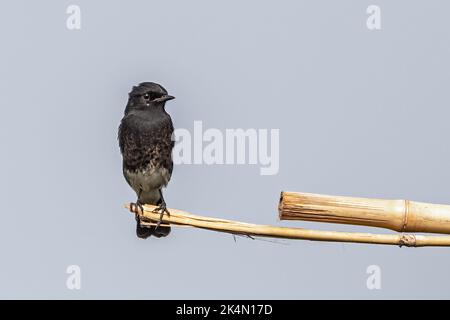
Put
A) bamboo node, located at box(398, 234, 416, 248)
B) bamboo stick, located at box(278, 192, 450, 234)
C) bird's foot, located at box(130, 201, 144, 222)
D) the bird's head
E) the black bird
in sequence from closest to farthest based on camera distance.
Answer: bamboo stick, located at box(278, 192, 450, 234), bamboo node, located at box(398, 234, 416, 248), bird's foot, located at box(130, 201, 144, 222), the bird's head, the black bird

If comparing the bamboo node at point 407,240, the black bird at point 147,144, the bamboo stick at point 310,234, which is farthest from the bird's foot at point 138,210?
the black bird at point 147,144

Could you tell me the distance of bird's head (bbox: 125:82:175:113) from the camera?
8.69 m

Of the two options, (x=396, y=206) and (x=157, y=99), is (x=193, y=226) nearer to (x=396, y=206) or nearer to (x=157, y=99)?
(x=396, y=206)

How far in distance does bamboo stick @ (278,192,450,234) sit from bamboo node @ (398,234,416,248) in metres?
0.04

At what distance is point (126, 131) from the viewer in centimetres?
908

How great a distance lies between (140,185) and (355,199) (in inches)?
214

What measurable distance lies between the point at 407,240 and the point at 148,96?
4978 millimetres

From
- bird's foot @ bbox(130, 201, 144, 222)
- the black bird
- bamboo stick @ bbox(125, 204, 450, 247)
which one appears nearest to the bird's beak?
the black bird

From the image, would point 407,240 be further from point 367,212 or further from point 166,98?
point 166,98

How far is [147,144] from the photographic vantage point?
905 centimetres

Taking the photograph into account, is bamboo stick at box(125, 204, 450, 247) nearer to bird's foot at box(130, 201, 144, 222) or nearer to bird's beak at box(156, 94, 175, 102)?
bird's foot at box(130, 201, 144, 222)

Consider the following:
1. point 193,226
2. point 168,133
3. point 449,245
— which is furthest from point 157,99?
point 449,245

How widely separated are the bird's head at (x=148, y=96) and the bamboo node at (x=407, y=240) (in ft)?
15.8

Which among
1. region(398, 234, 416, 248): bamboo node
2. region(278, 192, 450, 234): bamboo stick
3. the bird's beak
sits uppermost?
the bird's beak
